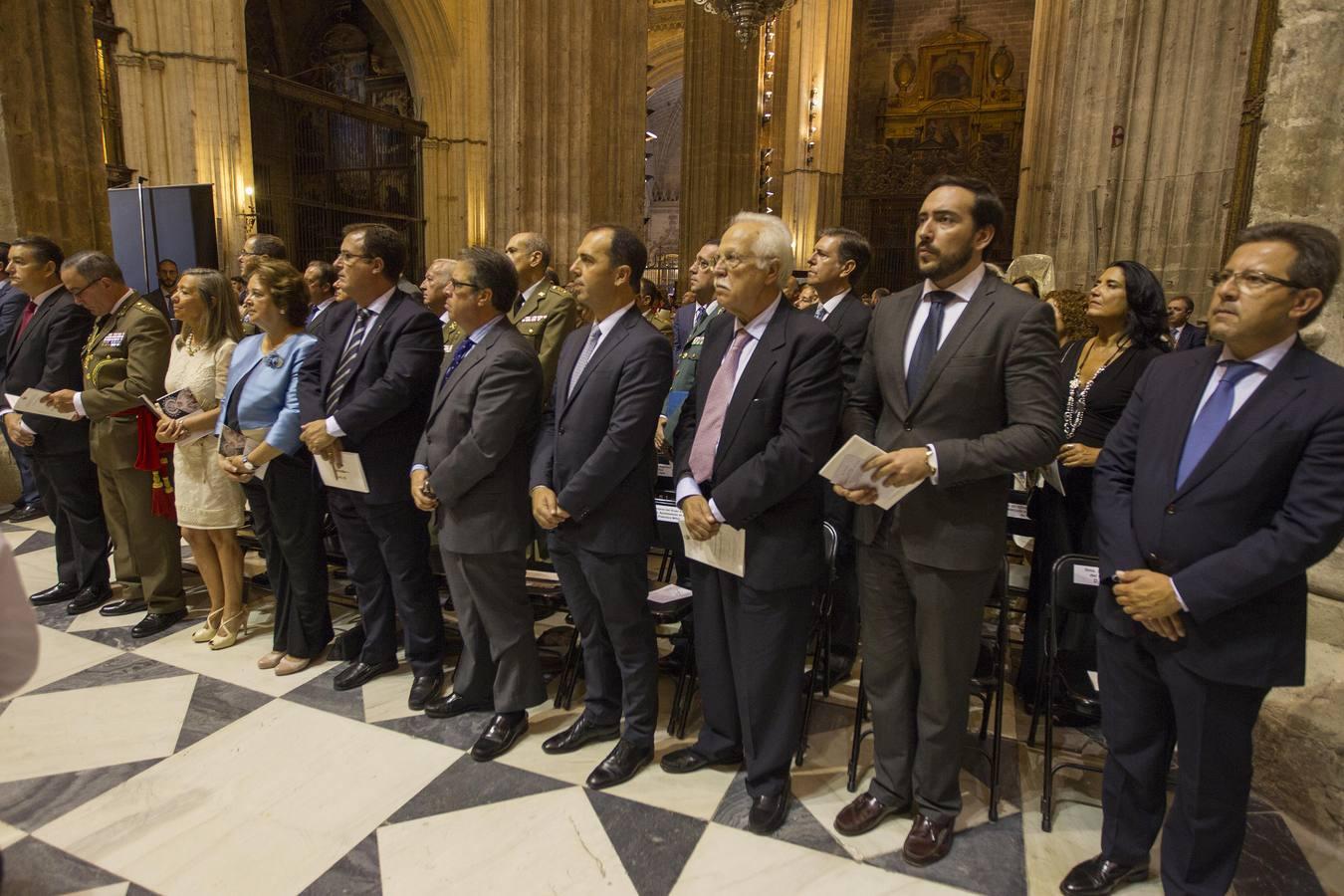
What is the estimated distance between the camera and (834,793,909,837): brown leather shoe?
7.97ft

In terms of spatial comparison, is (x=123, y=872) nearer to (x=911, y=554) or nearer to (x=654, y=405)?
(x=654, y=405)

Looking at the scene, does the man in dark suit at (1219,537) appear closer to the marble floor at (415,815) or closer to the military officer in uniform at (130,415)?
the marble floor at (415,815)

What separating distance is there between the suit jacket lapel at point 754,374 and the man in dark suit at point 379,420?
1.33 meters

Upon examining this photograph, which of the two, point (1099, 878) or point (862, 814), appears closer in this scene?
point (1099, 878)

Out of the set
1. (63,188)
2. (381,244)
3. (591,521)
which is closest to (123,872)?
(591,521)

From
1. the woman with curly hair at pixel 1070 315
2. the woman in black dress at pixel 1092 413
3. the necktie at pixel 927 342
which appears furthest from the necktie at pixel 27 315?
the woman with curly hair at pixel 1070 315

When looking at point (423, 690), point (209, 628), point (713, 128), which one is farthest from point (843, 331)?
point (713, 128)

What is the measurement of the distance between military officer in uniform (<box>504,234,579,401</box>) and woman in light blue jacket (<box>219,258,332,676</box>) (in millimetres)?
944

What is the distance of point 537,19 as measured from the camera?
348 inches

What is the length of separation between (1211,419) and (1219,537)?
0.28 m

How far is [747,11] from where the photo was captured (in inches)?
347

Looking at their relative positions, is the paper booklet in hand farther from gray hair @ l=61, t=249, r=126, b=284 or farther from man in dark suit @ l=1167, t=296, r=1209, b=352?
man in dark suit @ l=1167, t=296, r=1209, b=352

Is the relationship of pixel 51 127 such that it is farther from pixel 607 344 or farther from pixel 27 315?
pixel 607 344

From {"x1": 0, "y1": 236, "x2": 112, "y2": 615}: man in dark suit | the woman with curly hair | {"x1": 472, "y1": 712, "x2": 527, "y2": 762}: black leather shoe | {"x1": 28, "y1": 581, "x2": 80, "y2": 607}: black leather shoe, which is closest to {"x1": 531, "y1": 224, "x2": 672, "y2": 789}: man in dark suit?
{"x1": 472, "y1": 712, "x2": 527, "y2": 762}: black leather shoe
